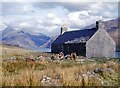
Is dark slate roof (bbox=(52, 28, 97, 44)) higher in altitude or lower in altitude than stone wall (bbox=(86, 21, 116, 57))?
higher

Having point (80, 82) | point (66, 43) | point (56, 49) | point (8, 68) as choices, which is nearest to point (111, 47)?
point (66, 43)

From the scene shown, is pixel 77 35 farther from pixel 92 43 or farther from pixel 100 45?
pixel 92 43

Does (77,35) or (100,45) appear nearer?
(100,45)

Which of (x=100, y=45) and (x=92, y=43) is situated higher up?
(x=92, y=43)

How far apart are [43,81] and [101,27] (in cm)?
5204

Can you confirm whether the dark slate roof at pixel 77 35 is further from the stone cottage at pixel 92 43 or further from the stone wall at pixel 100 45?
the stone wall at pixel 100 45

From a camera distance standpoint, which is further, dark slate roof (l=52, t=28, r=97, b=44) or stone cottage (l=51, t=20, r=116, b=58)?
dark slate roof (l=52, t=28, r=97, b=44)

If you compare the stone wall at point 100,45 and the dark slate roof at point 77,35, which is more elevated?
the dark slate roof at point 77,35

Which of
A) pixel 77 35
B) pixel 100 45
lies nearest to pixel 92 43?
pixel 100 45

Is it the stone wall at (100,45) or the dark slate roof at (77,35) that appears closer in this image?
the stone wall at (100,45)

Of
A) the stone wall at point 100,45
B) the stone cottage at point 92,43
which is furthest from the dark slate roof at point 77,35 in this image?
the stone wall at point 100,45

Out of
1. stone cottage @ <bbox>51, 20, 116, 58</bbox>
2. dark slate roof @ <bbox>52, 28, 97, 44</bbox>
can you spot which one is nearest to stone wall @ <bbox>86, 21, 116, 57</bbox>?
stone cottage @ <bbox>51, 20, 116, 58</bbox>

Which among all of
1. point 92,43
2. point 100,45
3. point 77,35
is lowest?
point 100,45

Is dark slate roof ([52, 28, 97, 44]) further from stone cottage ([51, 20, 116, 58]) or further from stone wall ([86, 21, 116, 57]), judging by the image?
stone wall ([86, 21, 116, 57])
